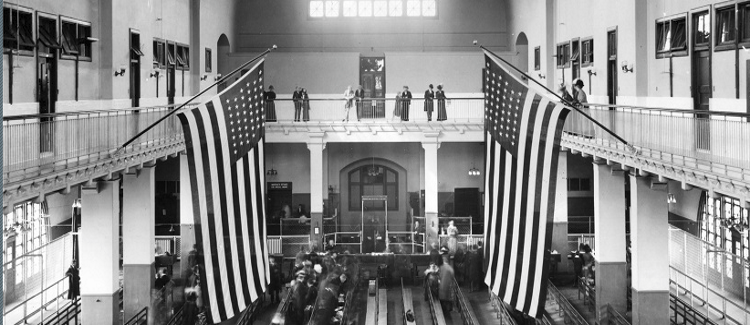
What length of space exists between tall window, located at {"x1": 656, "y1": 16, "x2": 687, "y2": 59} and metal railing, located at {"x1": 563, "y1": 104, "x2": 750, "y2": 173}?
205cm

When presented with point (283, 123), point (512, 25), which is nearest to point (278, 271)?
point (283, 123)

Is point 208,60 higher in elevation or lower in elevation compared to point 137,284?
higher

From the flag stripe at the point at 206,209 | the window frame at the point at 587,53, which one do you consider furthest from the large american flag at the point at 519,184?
the window frame at the point at 587,53

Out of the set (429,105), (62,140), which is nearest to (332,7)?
(429,105)

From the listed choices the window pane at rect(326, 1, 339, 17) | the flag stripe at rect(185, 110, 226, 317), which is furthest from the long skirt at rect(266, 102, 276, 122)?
the flag stripe at rect(185, 110, 226, 317)

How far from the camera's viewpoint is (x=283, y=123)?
3009 centimetres

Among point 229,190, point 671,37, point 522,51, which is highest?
point 522,51

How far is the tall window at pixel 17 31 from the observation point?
16.0 metres

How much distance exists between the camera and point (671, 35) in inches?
739

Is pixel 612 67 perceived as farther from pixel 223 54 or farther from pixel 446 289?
pixel 223 54

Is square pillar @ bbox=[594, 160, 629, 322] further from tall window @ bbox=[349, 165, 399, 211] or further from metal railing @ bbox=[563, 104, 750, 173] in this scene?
tall window @ bbox=[349, 165, 399, 211]

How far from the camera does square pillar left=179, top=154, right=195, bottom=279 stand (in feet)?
85.6

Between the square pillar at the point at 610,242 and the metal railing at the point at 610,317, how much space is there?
16.2 inches

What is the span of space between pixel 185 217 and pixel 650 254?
617 inches
